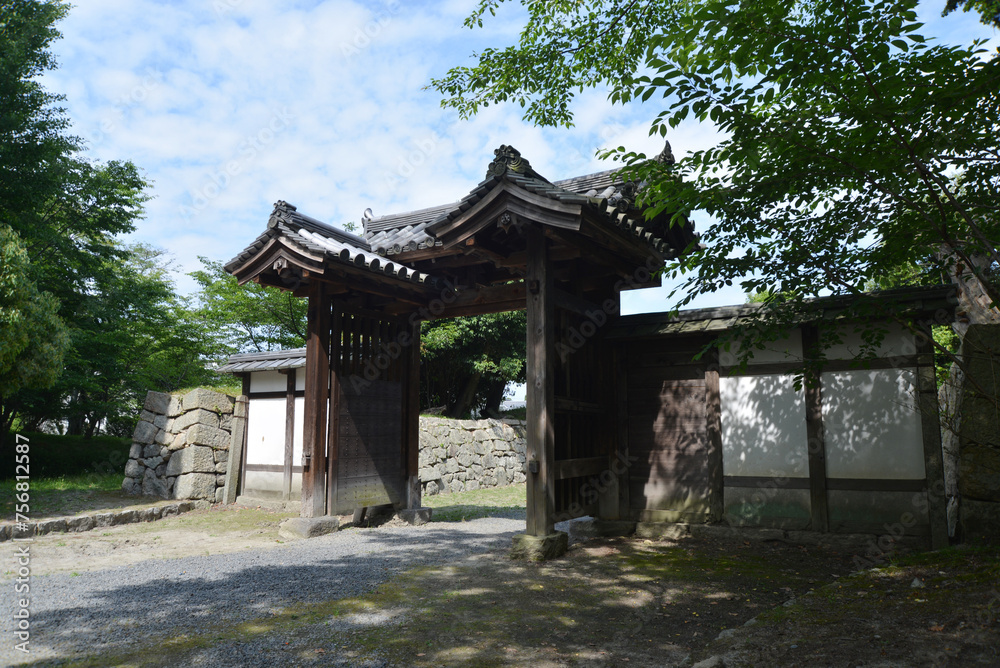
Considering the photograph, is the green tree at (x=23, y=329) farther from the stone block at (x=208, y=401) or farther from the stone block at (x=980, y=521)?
the stone block at (x=980, y=521)

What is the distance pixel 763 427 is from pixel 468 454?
1091 cm

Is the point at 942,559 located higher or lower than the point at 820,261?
lower

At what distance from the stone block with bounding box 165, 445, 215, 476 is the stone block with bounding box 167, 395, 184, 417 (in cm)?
82

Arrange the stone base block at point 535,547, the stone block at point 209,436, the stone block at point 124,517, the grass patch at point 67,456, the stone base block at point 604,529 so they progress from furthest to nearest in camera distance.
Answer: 1. the grass patch at point 67,456
2. the stone block at point 209,436
3. the stone block at point 124,517
4. the stone base block at point 604,529
5. the stone base block at point 535,547

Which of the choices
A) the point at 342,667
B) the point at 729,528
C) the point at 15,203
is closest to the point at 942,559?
the point at 729,528

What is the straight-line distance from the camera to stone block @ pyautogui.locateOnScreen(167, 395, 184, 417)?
40.2 feet

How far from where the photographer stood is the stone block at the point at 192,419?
12117mm

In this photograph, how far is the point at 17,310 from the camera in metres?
9.34

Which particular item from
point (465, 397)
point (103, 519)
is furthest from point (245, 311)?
point (103, 519)

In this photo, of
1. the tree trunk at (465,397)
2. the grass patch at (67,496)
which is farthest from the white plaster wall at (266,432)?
the tree trunk at (465,397)

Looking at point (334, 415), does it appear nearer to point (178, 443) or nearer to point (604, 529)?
point (604, 529)

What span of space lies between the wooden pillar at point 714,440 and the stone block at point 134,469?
11.0 m

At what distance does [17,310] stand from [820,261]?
37.2 ft

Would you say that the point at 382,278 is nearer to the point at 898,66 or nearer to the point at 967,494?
the point at 898,66
